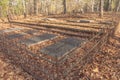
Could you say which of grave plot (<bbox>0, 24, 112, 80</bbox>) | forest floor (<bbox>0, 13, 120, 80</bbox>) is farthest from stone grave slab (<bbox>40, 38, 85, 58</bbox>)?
forest floor (<bbox>0, 13, 120, 80</bbox>)

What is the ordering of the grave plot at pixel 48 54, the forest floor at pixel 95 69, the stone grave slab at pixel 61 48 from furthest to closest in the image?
1. the stone grave slab at pixel 61 48
2. the grave plot at pixel 48 54
3. the forest floor at pixel 95 69

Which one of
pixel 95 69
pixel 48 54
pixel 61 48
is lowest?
pixel 95 69

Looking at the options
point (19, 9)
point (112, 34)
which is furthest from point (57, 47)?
point (19, 9)

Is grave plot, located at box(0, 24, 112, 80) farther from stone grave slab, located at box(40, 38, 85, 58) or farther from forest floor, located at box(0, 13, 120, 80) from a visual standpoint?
forest floor, located at box(0, 13, 120, 80)

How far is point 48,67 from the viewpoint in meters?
5.43

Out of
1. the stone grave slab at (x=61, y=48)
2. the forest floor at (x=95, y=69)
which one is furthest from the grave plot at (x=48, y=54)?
the forest floor at (x=95, y=69)

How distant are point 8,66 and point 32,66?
1.28 metres

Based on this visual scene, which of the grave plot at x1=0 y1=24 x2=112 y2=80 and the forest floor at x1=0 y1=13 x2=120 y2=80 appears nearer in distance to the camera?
the forest floor at x1=0 y1=13 x2=120 y2=80

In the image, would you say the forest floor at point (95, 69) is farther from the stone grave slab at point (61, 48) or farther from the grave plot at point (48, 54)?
the stone grave slab at point (61, 48)

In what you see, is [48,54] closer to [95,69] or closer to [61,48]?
[61,48]

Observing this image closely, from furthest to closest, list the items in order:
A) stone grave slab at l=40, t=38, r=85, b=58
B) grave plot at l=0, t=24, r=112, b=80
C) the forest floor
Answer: stone grave slab at l=40, t=38, r=85, b=58
grave plot at l=0, t=24, r=112, b=80
the forest floor

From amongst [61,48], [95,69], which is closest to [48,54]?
[61,48]

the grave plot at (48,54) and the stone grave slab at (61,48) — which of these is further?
the stone grave slab at (61,48)

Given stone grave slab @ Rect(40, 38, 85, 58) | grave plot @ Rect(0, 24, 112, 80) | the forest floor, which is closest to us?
the forest floor
